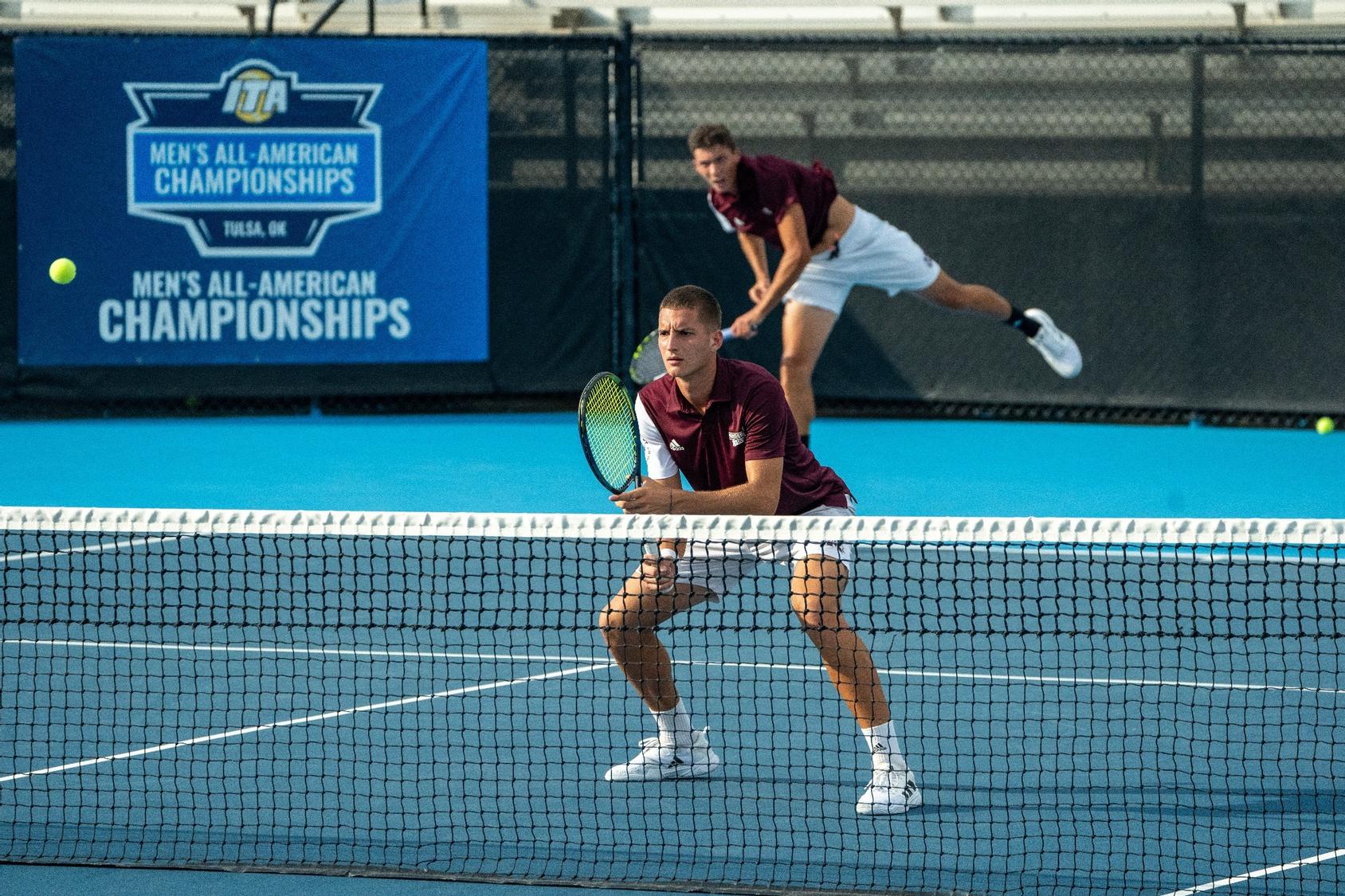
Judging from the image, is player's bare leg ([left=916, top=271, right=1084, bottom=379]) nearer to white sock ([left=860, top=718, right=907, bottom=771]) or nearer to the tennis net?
the tennis net

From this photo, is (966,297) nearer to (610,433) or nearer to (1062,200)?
(1062,200)

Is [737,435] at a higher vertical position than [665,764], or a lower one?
higher


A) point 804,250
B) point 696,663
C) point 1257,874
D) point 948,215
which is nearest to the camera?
point 1257,874

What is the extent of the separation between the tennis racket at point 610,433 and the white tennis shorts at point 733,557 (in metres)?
0.24

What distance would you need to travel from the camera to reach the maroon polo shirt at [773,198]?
8.09m

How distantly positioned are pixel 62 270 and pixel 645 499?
7503mm

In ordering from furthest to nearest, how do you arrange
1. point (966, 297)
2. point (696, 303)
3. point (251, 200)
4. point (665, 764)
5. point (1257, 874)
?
Result: point (251, 200), point (966, 297), point (665, 764), point (696, 303), point (1257, 874)

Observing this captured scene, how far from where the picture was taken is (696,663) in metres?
5.75

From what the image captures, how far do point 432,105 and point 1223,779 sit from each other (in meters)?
8.09

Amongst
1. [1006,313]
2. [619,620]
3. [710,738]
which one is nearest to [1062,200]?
[1006,313]

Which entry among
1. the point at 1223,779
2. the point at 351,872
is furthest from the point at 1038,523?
the point at 351,872

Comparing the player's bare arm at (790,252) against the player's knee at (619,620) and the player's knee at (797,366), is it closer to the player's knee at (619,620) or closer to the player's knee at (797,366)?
the player's knee at (797,366)

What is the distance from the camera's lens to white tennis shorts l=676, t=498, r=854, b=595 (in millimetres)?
4402

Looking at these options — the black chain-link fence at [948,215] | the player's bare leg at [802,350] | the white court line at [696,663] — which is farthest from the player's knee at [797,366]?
the black chain-link fence at [948,215]
